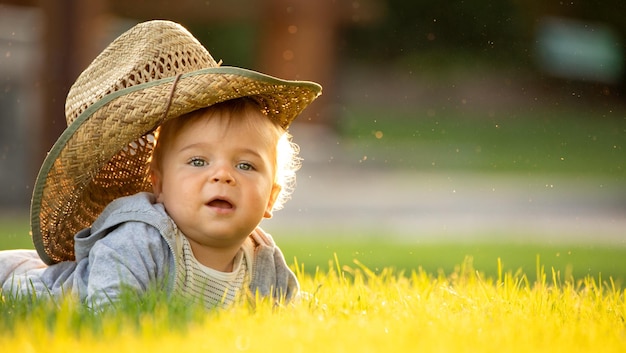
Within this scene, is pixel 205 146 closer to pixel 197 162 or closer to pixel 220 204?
pixel 197 162

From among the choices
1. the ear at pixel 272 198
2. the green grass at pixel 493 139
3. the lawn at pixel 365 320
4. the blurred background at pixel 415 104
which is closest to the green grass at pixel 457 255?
the blurred background at pixel 415 104

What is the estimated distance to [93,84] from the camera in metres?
4.05

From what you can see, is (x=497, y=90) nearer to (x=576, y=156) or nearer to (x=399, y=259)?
(x=576, y=156)

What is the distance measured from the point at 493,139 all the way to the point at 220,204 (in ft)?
75.6

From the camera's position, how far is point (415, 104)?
97.6ft

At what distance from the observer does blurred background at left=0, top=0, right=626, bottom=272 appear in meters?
11.5

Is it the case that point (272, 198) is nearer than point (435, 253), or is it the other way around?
point (272, 198)

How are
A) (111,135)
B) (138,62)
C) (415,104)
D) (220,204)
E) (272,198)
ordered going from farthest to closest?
(415,104), (272,198), (138,62), (220,204), (111,135)

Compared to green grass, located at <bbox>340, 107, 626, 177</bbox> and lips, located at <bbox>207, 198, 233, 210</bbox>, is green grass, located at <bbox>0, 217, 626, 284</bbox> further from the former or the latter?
green grass, located at <bbox>340, 107, 626, 177</bbox>

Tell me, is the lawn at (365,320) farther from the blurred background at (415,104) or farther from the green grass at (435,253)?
the blurred background at (415,104)

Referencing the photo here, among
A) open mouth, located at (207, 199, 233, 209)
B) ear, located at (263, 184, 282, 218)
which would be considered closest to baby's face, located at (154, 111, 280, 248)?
open mouth, located at (207, 199, 233, 209)

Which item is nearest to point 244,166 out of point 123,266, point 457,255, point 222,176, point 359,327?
point 222,176

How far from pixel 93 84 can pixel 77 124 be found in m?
0.35

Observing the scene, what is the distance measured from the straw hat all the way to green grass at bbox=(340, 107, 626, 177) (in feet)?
47.6
